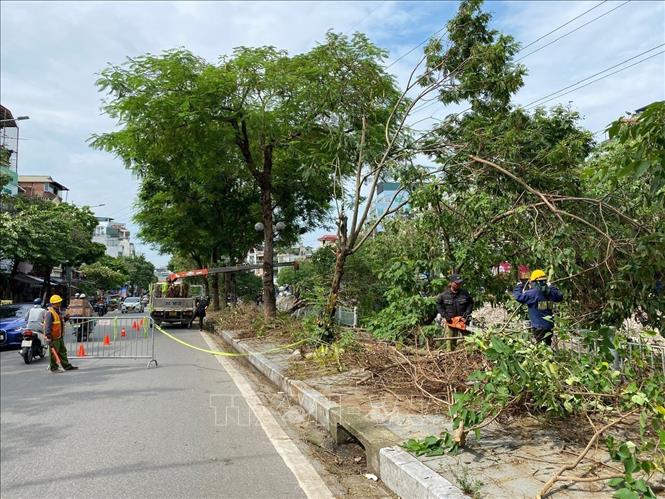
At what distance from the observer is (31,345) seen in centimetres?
1154

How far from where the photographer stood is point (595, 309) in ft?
23.3

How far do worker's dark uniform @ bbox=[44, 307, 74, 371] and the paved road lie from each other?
88cm

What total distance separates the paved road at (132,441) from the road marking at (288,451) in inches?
3.3

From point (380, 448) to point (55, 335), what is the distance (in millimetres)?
8161

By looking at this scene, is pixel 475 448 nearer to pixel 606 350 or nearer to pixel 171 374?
pixel 606 350

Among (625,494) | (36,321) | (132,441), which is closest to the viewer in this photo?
(625,494)

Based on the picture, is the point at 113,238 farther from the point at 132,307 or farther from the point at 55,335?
the point at 55,335

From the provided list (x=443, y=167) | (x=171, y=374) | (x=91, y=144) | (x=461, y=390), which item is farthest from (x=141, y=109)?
(x=461, y=390)

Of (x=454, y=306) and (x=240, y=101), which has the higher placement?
(x=240, y=101)

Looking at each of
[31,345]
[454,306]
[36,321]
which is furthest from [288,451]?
[36,321]

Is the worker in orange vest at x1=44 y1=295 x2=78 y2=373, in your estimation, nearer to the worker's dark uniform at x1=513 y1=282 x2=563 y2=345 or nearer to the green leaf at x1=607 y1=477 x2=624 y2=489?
the worker's dark uniform at x1=513 y1=282 x2=563 y2=345

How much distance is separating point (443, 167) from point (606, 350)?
4.40 metres

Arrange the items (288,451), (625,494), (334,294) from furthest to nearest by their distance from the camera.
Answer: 1. (334,294)
2. (288,451)
3. (625,494)

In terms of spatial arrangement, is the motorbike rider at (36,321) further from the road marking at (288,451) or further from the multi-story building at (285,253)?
the multi-story building at (285,253)
